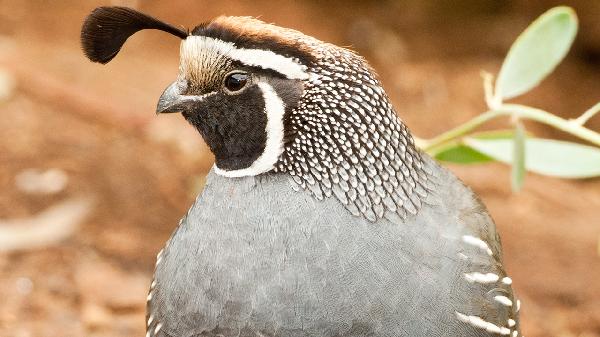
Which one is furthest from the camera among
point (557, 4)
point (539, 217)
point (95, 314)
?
point (557, 4)

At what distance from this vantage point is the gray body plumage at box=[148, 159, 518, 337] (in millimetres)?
2748

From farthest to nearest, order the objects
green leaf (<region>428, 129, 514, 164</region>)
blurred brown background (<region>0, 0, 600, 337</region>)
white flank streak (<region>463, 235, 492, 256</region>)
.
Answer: blurred brown background (<region>0, 0, 600, 337</region>), green leaf (<region>428, 129, 514, 164</region>), white flank streak (<region>463, 235, 492, 256</region>)

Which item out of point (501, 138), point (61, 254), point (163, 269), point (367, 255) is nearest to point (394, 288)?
point (367, 255)

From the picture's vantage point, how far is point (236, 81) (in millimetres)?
2787

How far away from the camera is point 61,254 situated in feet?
16.0

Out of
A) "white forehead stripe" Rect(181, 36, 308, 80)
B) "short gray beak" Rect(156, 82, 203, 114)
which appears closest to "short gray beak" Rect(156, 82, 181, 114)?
"short gray beak" Rect(156, 82, 203, 114)

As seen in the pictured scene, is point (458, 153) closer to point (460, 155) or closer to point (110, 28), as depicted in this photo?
point (460, 155)

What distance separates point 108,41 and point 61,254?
2.21 m

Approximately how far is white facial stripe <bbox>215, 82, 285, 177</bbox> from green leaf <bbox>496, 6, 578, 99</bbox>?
97cm

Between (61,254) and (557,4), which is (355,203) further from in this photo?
(557,4)

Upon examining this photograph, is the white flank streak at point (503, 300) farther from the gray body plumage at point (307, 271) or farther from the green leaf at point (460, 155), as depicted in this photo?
the green leaf at point (460, 155)

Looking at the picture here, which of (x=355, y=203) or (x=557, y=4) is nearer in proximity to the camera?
(x=355, y=203)

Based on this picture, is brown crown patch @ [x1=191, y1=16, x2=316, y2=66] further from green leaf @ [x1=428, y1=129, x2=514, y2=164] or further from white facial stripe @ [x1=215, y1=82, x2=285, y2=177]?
green leaf @ [x1=428, y1=129, x2=514, y2=164]

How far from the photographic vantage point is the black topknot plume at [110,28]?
2850mm
